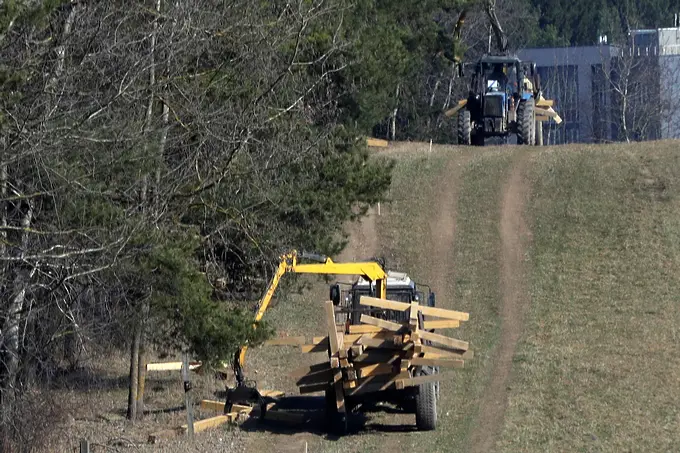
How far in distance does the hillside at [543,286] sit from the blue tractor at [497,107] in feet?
5.10

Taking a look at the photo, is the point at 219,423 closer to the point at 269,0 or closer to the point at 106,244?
the point at 106,244

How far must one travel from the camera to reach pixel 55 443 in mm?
16781

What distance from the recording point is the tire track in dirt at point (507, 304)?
18.5 metres

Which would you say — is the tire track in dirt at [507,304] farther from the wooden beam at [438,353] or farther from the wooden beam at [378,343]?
the wooden beam at [378,343]

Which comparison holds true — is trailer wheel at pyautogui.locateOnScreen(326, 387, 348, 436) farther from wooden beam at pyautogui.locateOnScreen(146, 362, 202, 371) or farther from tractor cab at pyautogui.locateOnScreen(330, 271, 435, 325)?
wooden beam at pyautogui.locateOnScreen(146, 362, 202, 371)

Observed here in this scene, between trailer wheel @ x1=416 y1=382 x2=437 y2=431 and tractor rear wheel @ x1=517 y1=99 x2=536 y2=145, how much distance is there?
75.3ft

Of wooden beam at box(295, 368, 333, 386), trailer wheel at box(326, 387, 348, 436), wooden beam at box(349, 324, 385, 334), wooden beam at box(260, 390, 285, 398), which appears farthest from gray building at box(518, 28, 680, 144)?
wooden beam at box(295, 368, 333, 386)

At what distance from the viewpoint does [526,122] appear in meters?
39.6

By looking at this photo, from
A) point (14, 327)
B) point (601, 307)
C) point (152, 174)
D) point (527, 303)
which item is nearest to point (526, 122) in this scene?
point (527, 303)


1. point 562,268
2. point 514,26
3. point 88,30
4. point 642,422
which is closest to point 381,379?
point 642,422

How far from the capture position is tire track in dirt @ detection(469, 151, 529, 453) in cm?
1850

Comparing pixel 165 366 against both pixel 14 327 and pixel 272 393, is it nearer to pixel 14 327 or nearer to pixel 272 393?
pixel 272 393

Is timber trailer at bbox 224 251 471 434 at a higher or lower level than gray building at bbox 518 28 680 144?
lower

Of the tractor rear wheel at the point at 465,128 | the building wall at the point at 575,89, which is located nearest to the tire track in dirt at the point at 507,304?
the tractor rear wheel at the point at 465,128
